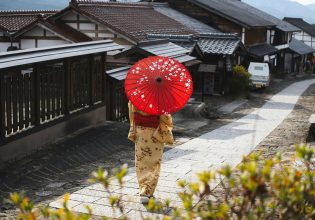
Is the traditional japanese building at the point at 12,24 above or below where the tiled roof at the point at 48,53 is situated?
below

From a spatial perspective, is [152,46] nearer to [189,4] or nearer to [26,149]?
[26,149]

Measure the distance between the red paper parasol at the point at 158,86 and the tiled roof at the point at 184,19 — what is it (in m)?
24.6

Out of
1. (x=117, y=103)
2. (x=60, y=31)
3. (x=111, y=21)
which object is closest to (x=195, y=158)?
(x=117, y=103)

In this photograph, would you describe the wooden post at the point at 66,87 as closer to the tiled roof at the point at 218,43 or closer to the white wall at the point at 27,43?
the white wall at the point at 27,43

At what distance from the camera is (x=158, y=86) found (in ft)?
21.5

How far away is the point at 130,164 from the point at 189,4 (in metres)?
26.7

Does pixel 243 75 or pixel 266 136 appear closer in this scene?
pixel 266 136

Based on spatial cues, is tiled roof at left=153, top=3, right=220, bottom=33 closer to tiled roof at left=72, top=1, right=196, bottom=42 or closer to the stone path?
tiled roof at left=72, top=1, right=196, bottom=42

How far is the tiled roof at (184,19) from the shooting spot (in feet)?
104

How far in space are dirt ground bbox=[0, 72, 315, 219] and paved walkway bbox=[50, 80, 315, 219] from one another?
0.45 m

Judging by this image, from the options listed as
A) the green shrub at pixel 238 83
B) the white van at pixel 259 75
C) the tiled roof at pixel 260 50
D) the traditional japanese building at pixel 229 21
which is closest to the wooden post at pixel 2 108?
the green shrub at pixel 238 83

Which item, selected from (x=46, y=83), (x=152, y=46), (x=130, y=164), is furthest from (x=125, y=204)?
(x=152, y=46)

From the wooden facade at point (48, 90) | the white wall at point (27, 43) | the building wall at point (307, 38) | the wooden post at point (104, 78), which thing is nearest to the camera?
the wooden facade at point (48, 90)

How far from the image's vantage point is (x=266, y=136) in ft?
46.0
